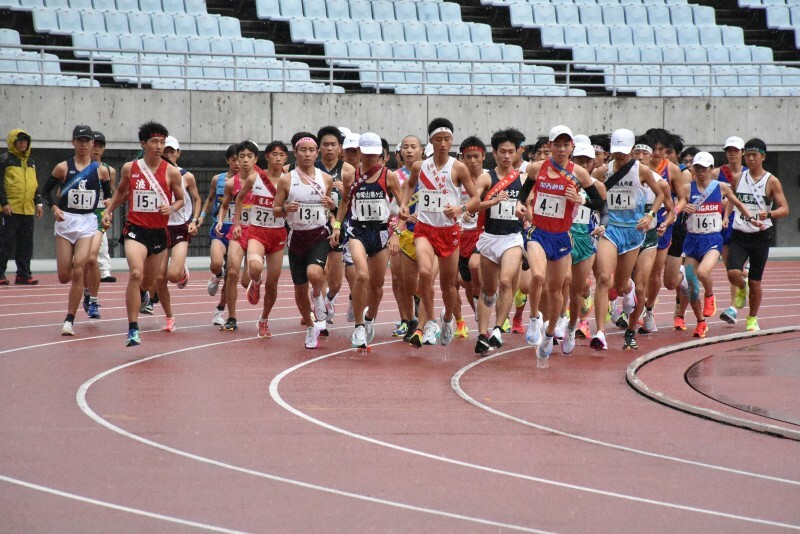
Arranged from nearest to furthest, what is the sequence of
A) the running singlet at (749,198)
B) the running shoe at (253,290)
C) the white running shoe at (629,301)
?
the white running shoe at (629,301) → the running shoe at (253,290) → the running singlet at (749,198)

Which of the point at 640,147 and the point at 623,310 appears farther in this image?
the point at 623,310

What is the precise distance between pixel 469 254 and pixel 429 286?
1.30 meters

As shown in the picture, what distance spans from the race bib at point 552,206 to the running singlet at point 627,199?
3.88 feet

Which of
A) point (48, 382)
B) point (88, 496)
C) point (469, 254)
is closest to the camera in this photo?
point (88, 496)

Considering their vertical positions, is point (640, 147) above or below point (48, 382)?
above

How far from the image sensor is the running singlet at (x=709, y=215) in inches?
554

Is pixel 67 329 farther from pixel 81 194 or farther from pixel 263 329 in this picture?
pixel 263 329

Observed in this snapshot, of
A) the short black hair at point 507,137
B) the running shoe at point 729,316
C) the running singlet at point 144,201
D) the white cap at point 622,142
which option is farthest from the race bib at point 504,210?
the running shoe at point 729,316

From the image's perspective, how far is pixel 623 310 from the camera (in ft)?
46.2

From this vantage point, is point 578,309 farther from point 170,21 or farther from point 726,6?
point 726,6

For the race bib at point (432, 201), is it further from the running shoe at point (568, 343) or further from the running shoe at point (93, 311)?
the running shoe at point (93, 311)

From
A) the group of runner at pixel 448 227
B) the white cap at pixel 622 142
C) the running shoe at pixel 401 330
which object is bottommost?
the running shoe at pixel 401 330

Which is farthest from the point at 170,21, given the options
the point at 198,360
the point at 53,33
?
the point at 198,360

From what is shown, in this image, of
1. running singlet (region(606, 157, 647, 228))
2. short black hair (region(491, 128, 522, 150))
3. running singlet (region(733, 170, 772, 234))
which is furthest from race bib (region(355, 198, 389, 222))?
running singlet (region(733, 170, 772, 234))
